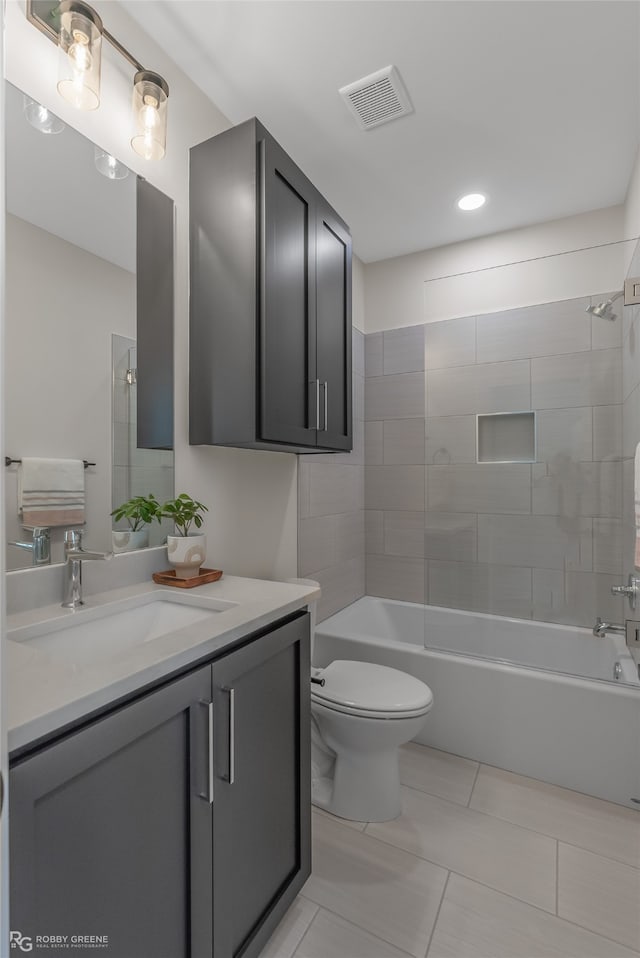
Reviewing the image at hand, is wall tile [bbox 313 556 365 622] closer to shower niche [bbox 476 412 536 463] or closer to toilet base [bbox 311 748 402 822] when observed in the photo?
toilet base [bbox 311 748 402 822]

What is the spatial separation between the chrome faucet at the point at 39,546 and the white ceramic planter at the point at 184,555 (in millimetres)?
350

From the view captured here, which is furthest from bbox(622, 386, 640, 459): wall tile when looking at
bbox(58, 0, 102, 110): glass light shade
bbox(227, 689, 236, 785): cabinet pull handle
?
bbox(58, 0, 102, 110): glass light shade

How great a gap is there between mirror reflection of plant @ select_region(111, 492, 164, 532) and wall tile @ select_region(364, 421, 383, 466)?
5.90 feet

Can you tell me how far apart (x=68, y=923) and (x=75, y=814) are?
0.15 m

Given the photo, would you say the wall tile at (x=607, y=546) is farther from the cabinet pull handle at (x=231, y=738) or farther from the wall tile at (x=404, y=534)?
the cabinet pull handle at (x=231, y=738)

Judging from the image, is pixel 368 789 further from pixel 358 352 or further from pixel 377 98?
pixel 377 98

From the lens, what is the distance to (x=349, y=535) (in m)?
2.90

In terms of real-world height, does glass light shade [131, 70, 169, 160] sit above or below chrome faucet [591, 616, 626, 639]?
above

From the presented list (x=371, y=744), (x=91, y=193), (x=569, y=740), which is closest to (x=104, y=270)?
(x=91, y=193)

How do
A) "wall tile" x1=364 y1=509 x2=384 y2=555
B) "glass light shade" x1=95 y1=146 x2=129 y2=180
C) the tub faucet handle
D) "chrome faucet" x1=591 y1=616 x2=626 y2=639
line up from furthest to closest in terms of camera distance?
"wall tile" x1=364 y1=509 x2=384 y2=555 < "chrome faucet" x1=591 y1=616 x2=626 y2=639 < the tub faucet handle < "glass light shade" x1=95 y1=146 x2=129 y2=180

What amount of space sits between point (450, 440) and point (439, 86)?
1.52 m

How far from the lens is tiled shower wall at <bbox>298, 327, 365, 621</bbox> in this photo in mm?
2429

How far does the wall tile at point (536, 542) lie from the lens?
2.30 metres

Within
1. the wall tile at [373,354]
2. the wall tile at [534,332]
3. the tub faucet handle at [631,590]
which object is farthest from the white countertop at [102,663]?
the wall tile at [373,354]
